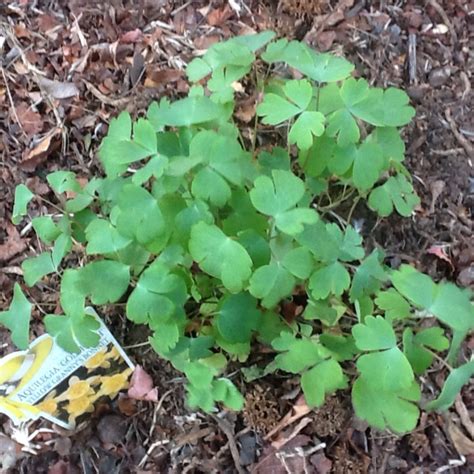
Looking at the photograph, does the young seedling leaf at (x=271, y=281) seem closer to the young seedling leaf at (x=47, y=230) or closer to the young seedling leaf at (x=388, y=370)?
the young seedling leaf at (x=388, y=370)

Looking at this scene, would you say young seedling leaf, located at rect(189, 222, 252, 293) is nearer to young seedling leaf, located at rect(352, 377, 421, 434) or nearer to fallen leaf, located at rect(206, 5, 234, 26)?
young seedling leaf, located at rect(352, 377, 421, 434)

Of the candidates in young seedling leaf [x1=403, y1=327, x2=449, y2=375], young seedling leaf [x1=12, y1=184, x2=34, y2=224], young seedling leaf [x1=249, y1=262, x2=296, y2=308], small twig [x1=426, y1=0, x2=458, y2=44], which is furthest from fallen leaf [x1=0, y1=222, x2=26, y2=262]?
small twig [x1=426, y1=0, x2=458, y2=44]

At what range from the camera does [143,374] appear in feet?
4.98

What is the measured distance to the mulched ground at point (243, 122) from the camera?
1470 millimetres

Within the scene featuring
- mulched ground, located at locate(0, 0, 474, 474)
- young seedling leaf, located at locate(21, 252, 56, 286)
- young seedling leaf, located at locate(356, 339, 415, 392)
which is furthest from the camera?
mulched ground, located at locate(0, 0, 474, 474)

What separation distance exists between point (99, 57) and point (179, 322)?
35.0 inches

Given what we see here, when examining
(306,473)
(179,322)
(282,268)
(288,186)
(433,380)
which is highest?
(288,186)

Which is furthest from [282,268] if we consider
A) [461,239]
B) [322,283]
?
[461,239]

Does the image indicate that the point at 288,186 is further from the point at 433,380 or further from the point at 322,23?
the point at 322,23

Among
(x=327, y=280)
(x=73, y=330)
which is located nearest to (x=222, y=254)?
(x=327, y=280)

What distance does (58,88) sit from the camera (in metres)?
1.81

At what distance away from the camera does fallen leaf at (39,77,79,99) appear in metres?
1.80

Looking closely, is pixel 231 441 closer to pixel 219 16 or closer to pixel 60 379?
pixel 60 379

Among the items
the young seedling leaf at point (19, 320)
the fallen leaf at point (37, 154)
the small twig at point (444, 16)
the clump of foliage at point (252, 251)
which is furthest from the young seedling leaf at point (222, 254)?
the small twig at point (444, 16)
